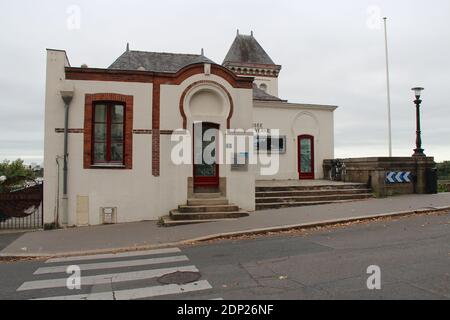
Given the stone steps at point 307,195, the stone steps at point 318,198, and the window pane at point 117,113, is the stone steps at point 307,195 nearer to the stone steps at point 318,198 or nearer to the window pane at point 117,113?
the stone steps at point 318,198

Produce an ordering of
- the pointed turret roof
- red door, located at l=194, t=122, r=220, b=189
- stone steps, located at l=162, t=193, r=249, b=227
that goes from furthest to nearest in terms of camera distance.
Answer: the pointed turret roof
red door, located at l=194, t=122, r=220, b=189
stone steps, located at l=162, t=193, r=249, b=227

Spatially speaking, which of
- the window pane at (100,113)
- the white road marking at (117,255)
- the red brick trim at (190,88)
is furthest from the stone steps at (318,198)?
the window pane at (100,113)

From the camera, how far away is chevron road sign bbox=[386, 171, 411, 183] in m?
15.4

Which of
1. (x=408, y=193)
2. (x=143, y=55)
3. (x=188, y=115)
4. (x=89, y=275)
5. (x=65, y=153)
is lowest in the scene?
(x=89, y=275)

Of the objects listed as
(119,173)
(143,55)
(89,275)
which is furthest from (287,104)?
(89,275)

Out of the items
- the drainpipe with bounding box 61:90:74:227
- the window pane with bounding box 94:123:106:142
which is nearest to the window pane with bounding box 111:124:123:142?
the window pane with bounding box 94:123:106:142

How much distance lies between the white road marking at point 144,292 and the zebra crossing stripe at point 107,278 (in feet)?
2.08

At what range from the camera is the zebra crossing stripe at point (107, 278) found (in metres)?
6.06

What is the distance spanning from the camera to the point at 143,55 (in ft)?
72.9

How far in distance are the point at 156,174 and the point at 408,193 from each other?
1054 cm

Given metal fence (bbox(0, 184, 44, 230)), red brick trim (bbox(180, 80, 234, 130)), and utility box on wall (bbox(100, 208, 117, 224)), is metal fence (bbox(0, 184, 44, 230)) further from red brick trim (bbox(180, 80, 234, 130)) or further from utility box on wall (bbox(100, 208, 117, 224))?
red brick trim (bbox(180, 80, 234, 130))

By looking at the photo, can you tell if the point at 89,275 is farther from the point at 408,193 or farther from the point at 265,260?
the point at 408,193

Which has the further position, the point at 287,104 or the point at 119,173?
the point at 287,104

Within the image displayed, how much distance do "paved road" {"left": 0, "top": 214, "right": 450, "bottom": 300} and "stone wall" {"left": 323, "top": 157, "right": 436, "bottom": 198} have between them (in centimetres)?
587
